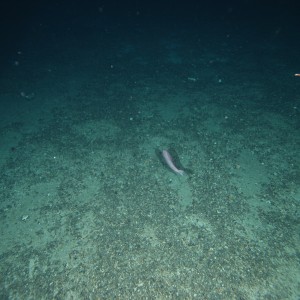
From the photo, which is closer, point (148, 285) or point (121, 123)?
point (148, 285)

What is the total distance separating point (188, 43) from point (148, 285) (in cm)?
1204

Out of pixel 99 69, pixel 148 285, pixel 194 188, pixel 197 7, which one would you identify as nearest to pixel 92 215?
pixel 148 285

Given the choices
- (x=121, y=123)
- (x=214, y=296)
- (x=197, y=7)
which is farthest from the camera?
(x=197, y=7)

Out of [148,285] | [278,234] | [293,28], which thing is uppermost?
[293,28]

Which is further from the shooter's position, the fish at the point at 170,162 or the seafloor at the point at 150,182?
the fish at the point at 170,162

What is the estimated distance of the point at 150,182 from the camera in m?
5.53

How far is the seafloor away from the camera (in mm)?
3951

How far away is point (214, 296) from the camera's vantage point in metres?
3.69

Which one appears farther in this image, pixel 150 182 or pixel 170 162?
pixel 170 162

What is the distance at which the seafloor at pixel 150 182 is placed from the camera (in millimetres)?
3951

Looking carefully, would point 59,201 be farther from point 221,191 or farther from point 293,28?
point 293,28

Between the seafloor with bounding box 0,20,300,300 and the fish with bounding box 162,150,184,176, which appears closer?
the seafloor with bounding box 0,20,300,300

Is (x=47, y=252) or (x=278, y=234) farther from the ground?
(x=278, y=234)

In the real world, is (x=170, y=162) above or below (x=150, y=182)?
above
